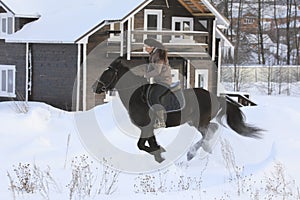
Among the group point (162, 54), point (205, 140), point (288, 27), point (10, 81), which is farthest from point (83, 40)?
point (288, 27)

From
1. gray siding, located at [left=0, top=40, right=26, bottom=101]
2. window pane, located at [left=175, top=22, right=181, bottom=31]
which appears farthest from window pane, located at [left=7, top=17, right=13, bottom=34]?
window pane, located at [left=175, top=22, right=181, bottom=31]

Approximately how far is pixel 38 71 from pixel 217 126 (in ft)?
35.4

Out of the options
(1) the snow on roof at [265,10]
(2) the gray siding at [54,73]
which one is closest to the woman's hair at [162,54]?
(2) the gray siding at [54,73]

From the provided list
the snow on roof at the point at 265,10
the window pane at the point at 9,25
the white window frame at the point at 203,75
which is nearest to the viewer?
the window pane at the point at 9,25

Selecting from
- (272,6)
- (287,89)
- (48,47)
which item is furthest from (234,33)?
(48,47)

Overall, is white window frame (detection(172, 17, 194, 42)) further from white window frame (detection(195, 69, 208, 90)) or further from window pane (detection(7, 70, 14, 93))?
window pane (detection(7, 70, 14, 93))

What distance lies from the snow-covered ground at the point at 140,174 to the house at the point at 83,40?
4.75 meters

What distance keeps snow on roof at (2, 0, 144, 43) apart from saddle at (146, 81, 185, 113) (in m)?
9.45

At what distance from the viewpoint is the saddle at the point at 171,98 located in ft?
33.2

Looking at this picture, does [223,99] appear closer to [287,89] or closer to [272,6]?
[287,89]

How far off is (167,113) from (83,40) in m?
9.55

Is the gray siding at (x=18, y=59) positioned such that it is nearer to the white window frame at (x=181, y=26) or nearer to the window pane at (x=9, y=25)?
the window pane at (x=9, y=25)

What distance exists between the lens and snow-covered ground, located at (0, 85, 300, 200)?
7586 millimetres

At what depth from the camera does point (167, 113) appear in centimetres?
1051
